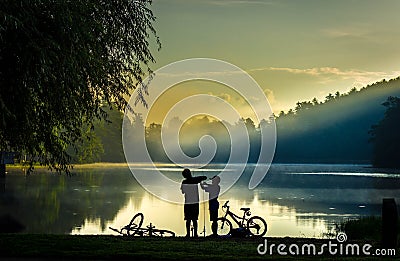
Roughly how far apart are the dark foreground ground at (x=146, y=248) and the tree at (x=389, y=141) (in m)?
106

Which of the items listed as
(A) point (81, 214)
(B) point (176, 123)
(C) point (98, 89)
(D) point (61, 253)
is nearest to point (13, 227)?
(A) point (81, 214)

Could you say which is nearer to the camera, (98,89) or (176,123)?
(98,89)

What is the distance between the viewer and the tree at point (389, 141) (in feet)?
395

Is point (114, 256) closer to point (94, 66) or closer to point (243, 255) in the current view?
point (243, 255)

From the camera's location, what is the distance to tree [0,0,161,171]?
1352cm

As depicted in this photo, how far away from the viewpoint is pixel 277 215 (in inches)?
1645

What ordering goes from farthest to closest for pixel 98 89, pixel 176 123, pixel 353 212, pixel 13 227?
1. pixel 353 212
2. pixel 13 227
3. pixel 176 123
4. pixel 98 89

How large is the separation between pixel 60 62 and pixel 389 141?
113207 mm

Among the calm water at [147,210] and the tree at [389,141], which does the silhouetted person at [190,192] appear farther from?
the tree at [389,141]

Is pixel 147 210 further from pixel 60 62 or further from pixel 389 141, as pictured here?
pixel 389 141

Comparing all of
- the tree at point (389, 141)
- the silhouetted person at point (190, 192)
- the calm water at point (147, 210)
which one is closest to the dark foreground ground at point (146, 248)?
the silhouetted person at point (190, 192)

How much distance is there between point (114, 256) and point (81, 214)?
90.6ft

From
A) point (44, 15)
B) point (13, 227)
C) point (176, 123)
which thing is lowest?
point (13, 227)

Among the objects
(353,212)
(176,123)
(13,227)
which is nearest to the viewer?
(176,123)
